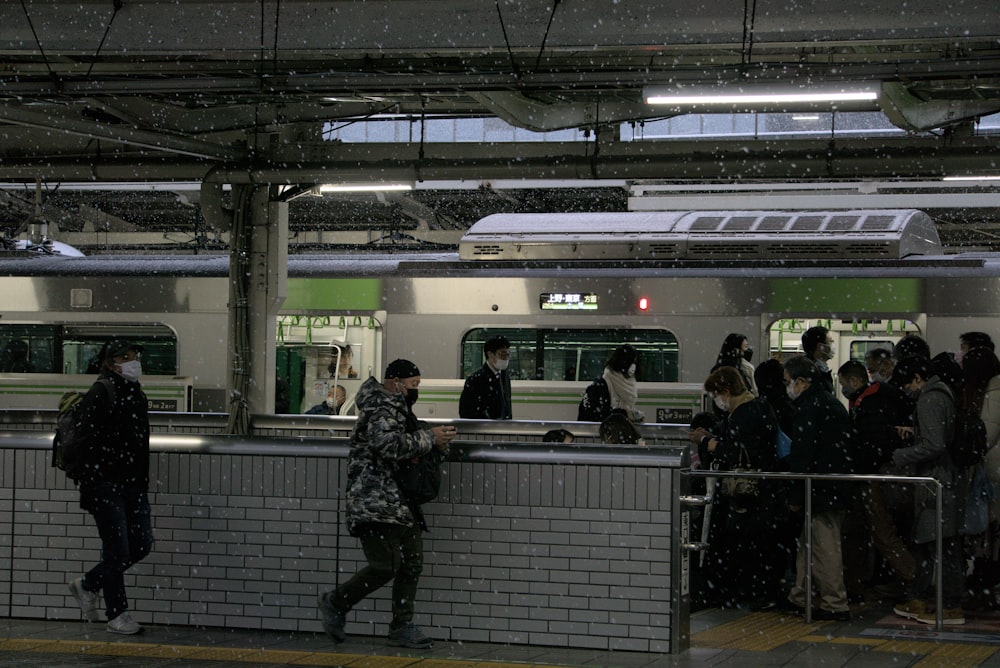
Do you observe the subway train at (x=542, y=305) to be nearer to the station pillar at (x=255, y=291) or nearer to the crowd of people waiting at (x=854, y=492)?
the station pillar at (x=255, y=291)

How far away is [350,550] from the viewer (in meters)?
7.29

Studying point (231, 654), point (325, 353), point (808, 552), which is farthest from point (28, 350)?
point (808, 552)

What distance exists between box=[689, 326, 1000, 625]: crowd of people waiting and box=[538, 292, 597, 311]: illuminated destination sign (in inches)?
222

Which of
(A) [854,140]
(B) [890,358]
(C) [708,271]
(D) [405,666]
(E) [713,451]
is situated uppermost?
(A) [854,140]

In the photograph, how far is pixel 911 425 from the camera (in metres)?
9.05

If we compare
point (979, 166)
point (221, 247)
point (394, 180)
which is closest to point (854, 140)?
point (979, 166)

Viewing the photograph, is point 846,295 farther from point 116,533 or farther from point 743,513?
point 116,533

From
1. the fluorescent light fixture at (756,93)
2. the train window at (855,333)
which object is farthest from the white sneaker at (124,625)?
the train window at (855,333)

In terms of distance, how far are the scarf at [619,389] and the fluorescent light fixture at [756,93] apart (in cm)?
246

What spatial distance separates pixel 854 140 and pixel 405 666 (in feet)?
27.0

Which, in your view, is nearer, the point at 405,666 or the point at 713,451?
the point at 405,666

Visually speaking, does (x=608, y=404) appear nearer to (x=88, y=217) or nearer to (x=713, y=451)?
(x=713, y=451)

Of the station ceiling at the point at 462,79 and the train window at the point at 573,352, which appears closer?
the station ceiling at the point at 462,79

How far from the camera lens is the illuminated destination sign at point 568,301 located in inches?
575
